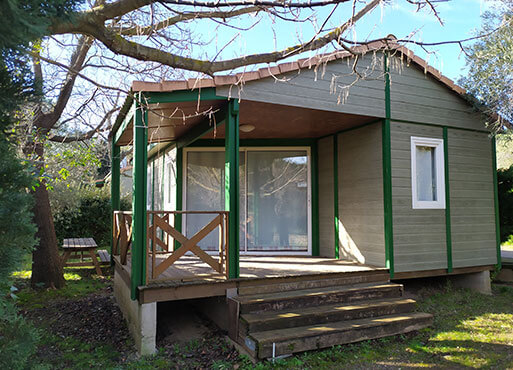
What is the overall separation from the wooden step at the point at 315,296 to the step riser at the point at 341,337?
55 centimetres

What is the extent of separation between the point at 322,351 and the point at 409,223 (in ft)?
9.01

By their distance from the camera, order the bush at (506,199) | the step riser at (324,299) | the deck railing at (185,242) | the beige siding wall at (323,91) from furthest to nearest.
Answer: the bush at (506,199)
the beige siding wall at (323,91)
the deck railing at (185,242)
the step riser at (324,299)

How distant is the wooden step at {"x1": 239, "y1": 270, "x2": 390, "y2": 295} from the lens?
442 cm

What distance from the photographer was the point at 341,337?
3.84 m

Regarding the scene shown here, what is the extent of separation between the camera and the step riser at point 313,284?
14.5 ft

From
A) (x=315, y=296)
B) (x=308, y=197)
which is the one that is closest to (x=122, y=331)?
(x=315, y=296)

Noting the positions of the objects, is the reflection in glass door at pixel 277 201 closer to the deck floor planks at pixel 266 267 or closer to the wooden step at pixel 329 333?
the deck floor planks at pixel 266 267

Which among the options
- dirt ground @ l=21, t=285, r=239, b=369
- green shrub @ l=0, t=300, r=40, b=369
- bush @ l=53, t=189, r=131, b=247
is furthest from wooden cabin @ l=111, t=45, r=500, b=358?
bush @ l=53, t=189, r=131, b=247

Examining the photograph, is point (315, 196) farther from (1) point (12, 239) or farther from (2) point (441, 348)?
(1) point (12, 239)

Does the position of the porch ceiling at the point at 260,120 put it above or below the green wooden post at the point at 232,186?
above

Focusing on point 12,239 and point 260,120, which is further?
point 260,120

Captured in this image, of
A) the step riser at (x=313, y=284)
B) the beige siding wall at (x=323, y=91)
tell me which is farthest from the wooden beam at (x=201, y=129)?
the step riser at (x=313, y=284)

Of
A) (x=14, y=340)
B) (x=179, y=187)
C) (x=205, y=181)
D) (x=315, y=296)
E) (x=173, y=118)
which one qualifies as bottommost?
(x=315, y=296)

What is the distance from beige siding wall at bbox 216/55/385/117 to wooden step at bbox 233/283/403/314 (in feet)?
7.82
